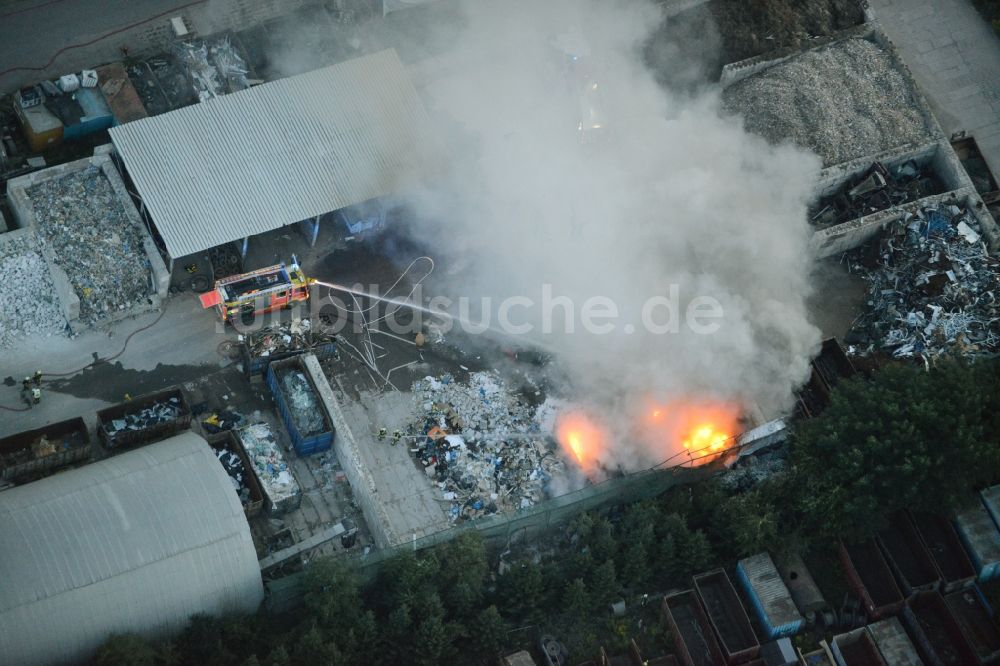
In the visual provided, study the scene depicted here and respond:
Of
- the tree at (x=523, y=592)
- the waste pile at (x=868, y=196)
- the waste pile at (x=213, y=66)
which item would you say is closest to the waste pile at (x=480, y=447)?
the tree at (x=523, y=592)

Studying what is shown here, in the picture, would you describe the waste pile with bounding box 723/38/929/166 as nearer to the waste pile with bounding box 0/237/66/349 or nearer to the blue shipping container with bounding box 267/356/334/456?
the blue shipping container with bounding box 267/356/334/456

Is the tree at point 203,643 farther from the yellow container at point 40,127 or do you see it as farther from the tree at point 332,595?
the yellow container at point 40,127

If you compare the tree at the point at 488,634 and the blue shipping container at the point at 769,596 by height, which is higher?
the tree at the point at 488,634

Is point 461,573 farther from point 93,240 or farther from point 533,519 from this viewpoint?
point 93,240

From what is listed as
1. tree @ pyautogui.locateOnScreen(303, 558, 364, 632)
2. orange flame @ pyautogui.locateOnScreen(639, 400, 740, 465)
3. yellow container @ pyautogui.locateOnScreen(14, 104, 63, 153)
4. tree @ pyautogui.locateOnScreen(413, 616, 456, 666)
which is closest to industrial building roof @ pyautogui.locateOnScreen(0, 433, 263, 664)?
tree @ pyautogui.locateOnScreen(303, 558, 364, 632)

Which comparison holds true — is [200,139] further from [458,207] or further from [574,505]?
[574,505]

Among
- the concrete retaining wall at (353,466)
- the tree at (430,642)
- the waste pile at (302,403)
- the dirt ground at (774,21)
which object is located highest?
the dirt ground at (774,21)
